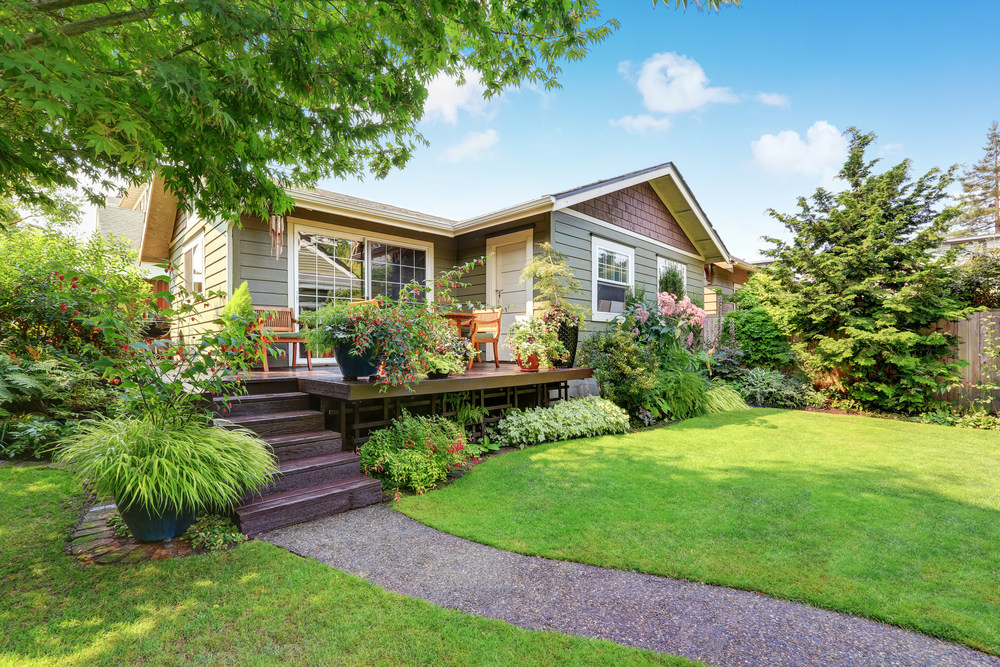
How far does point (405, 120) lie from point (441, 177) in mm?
8721

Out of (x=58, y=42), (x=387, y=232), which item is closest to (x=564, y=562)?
(x=58, y=42)

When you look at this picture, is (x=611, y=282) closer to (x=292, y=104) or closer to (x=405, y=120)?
(x=405, y=120)

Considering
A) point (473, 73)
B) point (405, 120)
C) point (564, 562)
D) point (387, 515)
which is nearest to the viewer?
point (564, 562)

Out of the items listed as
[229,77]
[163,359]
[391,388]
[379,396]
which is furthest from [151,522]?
[229,77]

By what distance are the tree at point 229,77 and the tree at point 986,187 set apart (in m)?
26.1

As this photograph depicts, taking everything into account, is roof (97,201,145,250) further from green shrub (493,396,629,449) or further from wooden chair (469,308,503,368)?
green shrub (493,396,629,449)

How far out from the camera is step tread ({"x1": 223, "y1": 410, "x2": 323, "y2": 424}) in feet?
12.1

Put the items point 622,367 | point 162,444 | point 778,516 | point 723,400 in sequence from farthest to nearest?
1. point 723,400
2. point 622,367
3. point 778,516
4. point 162,444

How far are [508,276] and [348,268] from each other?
9.58 feet

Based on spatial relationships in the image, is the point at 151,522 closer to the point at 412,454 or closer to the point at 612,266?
the point at 412,454

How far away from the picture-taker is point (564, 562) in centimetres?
261

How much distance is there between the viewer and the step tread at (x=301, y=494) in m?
3.01

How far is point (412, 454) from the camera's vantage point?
13.0 feet

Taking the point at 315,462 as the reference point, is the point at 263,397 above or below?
above
